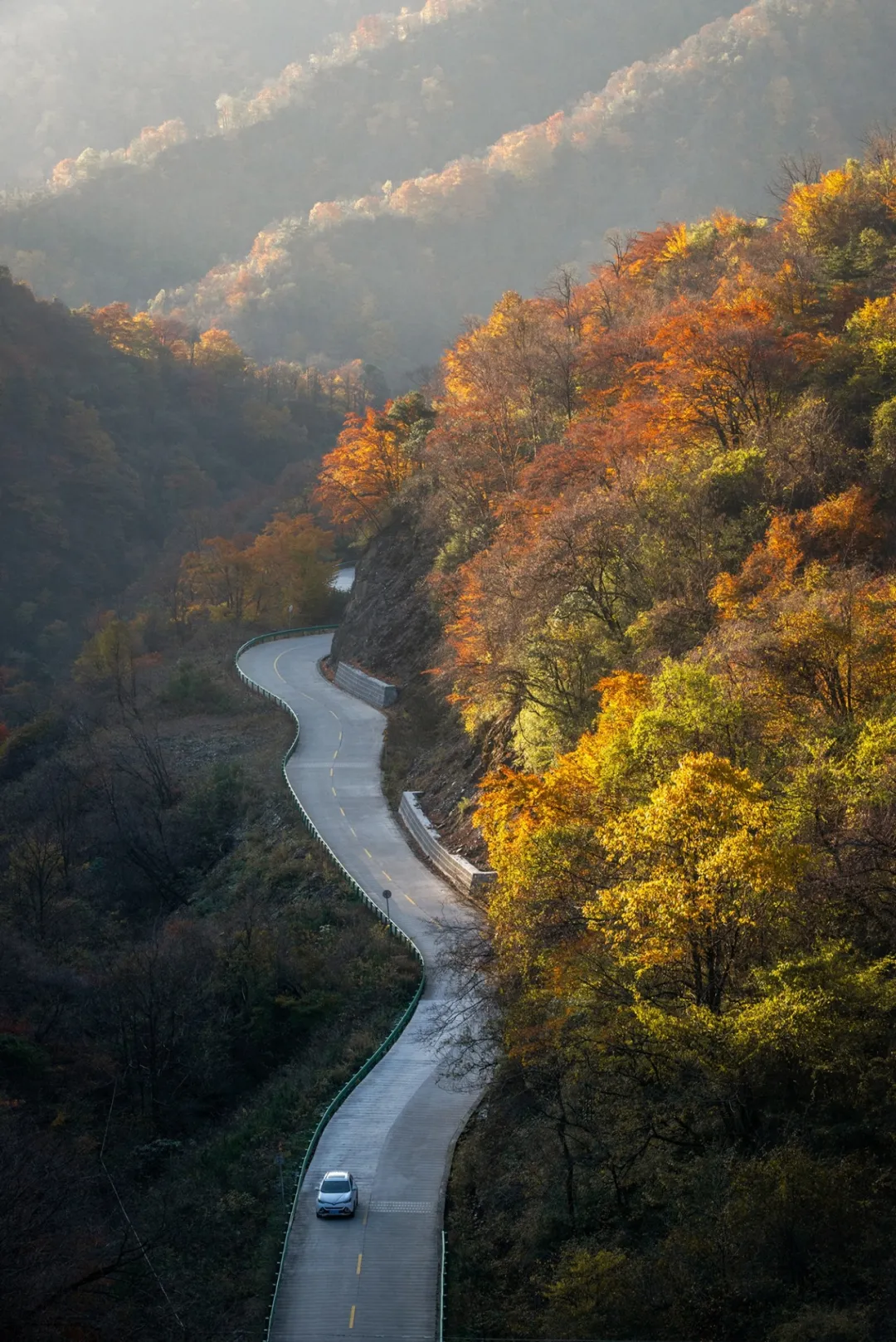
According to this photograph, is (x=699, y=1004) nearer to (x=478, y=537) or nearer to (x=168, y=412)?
(x=478, y=537)

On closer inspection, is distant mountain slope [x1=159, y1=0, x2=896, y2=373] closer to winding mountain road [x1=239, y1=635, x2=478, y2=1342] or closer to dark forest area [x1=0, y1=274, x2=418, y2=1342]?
dark forest area [x1=0, y1=274, x2=418, y2=1342]

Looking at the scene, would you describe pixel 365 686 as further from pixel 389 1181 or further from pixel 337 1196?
pixel 337 1196

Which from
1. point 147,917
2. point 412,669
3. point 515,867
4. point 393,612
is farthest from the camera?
point 393,612

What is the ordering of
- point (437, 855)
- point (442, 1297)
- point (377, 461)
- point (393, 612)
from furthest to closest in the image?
1. point (377, 461)
2. point (393, 612)
3. point (437, 855)
4. point (442, 1297)

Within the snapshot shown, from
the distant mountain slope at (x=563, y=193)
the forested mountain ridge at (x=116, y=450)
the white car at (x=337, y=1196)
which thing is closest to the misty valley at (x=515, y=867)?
the white car at (x=337, y=1196)

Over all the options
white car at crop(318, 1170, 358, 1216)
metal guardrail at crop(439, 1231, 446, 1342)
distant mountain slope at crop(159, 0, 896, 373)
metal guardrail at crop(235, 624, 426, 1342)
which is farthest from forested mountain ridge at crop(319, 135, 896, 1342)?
distant mountain slope at crop(159, 0, 896, 373)

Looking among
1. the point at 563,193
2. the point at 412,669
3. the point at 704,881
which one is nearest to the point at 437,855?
the point at 412,669

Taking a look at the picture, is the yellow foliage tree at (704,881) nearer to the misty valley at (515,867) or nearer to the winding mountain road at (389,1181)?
the misty valley at (515,867)
